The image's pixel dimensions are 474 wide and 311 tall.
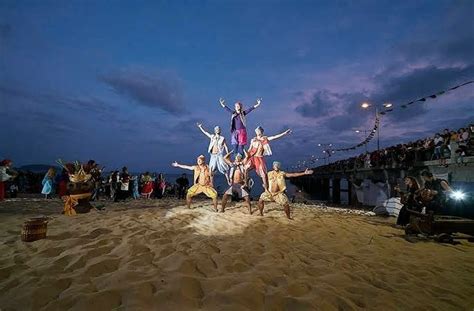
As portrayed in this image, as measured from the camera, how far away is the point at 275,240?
596 centimetres

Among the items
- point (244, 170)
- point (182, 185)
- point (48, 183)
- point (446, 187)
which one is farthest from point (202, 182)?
point (48, 183)

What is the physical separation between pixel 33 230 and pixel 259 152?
714 centimetres

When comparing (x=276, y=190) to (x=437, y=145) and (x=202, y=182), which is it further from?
(x=437, y=145)

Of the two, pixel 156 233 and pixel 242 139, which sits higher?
pixel 242 139

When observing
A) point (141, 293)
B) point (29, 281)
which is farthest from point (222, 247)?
point (29, 281)

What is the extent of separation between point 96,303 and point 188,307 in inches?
38.8

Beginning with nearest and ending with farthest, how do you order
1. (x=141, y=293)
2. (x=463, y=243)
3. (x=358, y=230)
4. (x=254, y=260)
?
1. (x=141, y=293)
2. (x=254, y=260)
3. (x=463, y=243)
4. (x=358, y=230)

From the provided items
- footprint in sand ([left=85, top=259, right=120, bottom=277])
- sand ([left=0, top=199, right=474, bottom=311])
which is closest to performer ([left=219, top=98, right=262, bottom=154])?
sand ([left=0, top=199, right=474, bottom=311])

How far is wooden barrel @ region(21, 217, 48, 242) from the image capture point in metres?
5.25

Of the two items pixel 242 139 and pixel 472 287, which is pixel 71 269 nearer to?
pixel 472 287

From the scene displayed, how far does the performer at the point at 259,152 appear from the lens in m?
10.2

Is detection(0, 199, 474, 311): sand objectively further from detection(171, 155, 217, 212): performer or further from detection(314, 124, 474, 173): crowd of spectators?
detection(314, 124, 474, 173): crowd of spectators

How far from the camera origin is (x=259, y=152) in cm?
1025

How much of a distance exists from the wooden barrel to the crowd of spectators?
54.3 ft
